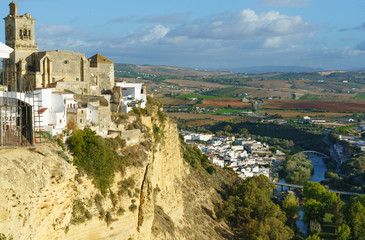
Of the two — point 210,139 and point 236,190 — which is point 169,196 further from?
point 210,139

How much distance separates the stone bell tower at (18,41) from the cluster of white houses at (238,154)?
1260 inches

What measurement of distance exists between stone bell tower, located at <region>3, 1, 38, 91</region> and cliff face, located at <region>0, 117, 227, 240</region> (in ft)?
21.5

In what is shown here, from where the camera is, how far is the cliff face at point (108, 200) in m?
8.96

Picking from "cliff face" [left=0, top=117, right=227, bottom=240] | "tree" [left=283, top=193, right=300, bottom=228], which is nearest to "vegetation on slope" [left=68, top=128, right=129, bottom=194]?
"cliff face" [left=0, top=117, right=227, bottom=240]

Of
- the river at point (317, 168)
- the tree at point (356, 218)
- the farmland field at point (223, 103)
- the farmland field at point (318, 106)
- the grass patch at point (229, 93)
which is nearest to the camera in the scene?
the tree at point (356, 218)

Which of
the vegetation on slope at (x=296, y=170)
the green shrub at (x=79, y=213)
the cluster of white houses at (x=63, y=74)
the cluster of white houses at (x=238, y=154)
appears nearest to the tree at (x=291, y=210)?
the cluster of white houses at (x=238, y=154)

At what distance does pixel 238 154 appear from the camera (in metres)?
64.4

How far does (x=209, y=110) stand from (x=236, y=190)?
268 ft

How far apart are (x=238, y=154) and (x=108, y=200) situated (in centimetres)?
4956

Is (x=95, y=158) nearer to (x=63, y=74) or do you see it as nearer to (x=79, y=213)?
(x=79, y=213)

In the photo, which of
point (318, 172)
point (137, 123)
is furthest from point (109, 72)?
point (318, 172)

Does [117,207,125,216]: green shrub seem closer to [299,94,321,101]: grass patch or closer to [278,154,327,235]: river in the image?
[278,154,327,235]: river

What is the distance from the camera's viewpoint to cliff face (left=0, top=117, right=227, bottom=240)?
8961 mm

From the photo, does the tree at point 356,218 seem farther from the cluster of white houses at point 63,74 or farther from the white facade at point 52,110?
the white facade at point 52,110
